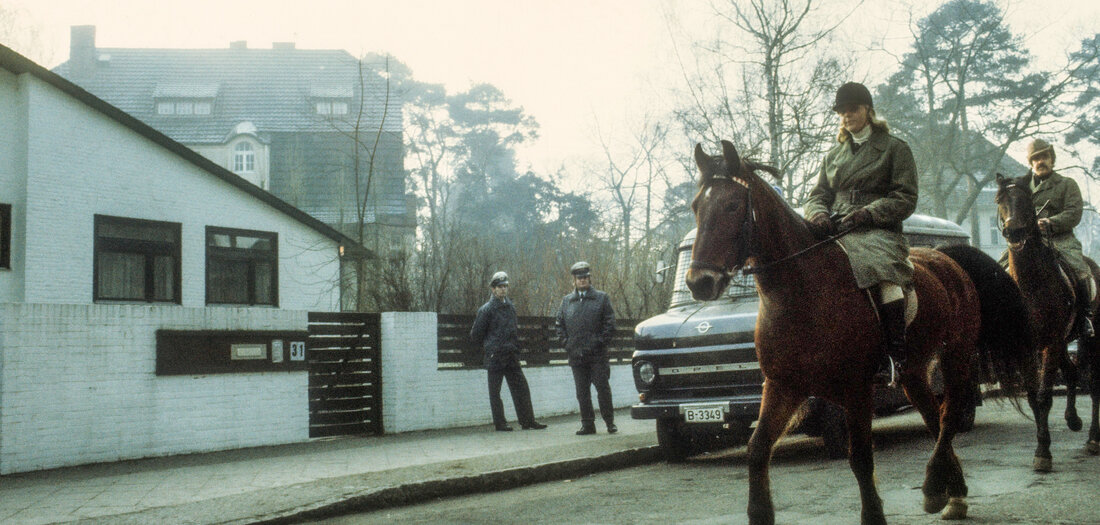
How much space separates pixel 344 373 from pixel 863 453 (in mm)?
9022

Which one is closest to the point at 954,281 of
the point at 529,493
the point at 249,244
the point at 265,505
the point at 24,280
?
the point at 529,493

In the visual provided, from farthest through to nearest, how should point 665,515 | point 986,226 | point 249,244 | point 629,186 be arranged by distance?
point 986,226 → point 629,186 → point 249,244 → point 665,515

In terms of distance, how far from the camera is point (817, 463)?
917 centimetres

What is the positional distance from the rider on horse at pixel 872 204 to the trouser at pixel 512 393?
7.89 m

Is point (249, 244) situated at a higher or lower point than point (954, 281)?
higher

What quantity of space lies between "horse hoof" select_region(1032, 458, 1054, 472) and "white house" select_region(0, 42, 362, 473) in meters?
8.57

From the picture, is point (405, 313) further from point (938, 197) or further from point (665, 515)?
point (938, 197)

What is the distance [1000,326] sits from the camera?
24.4ft

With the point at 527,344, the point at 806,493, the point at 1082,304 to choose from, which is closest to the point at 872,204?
the point at 806,493

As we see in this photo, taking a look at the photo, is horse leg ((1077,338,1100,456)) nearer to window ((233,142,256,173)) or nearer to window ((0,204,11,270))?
window ((0,204,11,270))

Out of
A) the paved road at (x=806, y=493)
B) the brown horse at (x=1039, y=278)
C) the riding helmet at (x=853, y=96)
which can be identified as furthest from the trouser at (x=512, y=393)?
the riding helmet at (x=853, y=96)

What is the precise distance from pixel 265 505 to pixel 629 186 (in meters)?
32.9

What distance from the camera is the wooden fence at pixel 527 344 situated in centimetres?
1462

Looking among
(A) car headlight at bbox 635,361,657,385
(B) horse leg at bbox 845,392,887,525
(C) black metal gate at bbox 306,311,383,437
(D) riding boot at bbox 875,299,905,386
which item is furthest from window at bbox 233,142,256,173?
(B) horse leg at bbox 845,392,887,525
